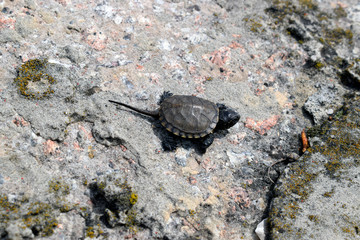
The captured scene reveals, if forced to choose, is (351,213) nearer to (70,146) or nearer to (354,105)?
(354,105)

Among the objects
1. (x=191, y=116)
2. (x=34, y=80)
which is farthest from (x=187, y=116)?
(x=34, y=80)

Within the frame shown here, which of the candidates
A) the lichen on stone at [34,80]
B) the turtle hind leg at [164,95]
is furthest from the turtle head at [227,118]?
the lichen on stone at [34,80]

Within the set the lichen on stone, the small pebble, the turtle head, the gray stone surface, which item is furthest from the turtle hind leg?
the small pebble

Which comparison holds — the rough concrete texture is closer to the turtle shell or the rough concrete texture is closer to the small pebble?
the small pebble

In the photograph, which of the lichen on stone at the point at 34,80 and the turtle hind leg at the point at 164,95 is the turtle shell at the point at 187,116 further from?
the lichen on stone at the point at 34,80

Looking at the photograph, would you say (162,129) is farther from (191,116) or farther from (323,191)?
(323,191)

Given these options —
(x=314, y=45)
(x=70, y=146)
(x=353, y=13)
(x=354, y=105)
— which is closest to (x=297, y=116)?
(x=354, y=105)
